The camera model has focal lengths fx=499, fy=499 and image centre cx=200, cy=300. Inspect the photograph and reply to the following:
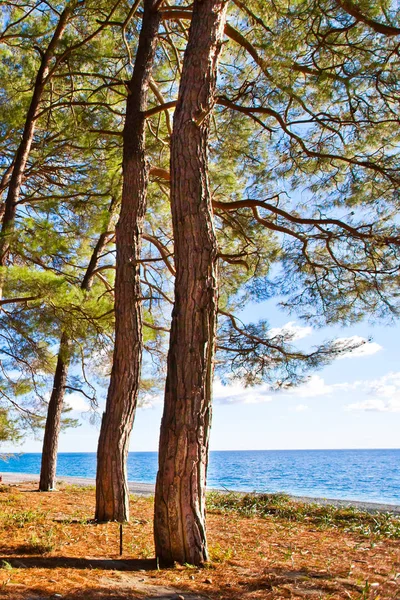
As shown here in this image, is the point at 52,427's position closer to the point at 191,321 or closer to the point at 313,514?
the point at 313,514

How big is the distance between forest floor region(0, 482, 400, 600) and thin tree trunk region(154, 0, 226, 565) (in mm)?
302

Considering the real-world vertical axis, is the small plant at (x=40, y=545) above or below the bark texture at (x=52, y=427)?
below

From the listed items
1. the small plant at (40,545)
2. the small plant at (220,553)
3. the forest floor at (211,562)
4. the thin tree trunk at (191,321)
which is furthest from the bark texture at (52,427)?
the thin tree trunk at (191,321)

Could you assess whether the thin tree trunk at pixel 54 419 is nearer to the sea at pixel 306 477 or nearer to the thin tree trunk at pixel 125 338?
the sea at pixel 306 477

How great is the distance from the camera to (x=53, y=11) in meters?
6.87

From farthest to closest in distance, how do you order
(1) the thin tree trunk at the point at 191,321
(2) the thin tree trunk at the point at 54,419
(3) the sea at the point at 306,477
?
(3) the sea at the point at 306,477 < (2) the thin tree trunk at the point at 54,419 < (1) the thin tree trunk at the point at 191,321

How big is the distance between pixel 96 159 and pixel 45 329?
8.43 feet

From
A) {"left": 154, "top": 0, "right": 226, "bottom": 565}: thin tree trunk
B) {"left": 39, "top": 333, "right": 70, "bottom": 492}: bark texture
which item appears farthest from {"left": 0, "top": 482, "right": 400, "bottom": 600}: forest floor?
{"left": 39, "top": 333, "right": 70, "bottom": 492}: bark texture

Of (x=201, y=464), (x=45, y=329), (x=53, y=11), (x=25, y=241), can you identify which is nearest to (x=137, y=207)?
(x=25, y=241)

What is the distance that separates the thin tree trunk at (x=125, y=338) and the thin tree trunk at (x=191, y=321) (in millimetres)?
1649

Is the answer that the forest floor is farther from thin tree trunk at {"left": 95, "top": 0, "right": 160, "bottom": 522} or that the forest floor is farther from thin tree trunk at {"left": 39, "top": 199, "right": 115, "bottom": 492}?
thin tree trunk at {"left": 39, "top": 199, "right": 115, "bottom": 492}

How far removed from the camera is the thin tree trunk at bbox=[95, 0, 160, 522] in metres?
5.11

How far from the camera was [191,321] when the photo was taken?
11.3ft

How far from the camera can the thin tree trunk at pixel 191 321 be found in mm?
3258
